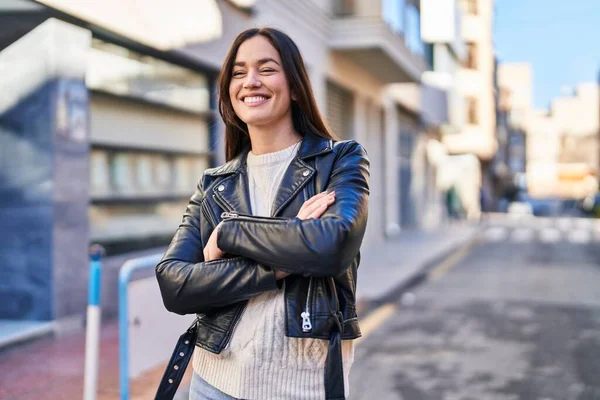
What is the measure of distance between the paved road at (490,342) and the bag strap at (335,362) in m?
3.25

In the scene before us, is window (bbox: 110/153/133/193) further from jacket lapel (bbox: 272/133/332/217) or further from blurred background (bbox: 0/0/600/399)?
jacket lapel (bbox: 272/133/332/217)

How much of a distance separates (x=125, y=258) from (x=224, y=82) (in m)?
5.71

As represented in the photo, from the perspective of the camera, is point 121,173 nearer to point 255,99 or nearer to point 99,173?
point 99,173

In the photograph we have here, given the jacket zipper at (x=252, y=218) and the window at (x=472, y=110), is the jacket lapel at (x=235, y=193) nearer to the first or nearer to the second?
the jacket zipper at (x=252, y=218)

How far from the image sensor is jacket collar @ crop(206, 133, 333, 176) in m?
1.82

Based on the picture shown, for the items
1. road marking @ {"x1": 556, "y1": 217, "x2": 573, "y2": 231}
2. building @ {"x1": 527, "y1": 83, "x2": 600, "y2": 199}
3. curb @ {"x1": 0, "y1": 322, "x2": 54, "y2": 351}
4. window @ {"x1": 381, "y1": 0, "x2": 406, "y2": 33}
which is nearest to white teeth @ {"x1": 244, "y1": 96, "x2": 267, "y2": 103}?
curb @ {"x1": 0, "y1": 322, "x2": 54, "y2": 351}

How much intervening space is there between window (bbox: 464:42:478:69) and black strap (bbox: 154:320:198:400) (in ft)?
143

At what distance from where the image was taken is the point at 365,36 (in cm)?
1366

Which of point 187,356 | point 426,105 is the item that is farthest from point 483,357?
point 426,105

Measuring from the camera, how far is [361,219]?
1.74 m

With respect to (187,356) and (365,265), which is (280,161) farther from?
(365,265)

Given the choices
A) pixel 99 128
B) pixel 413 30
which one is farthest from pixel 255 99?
pixel 413 30

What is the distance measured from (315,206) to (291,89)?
1.19ft

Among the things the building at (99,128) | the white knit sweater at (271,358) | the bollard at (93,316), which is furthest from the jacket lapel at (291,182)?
the building at (99,128)
